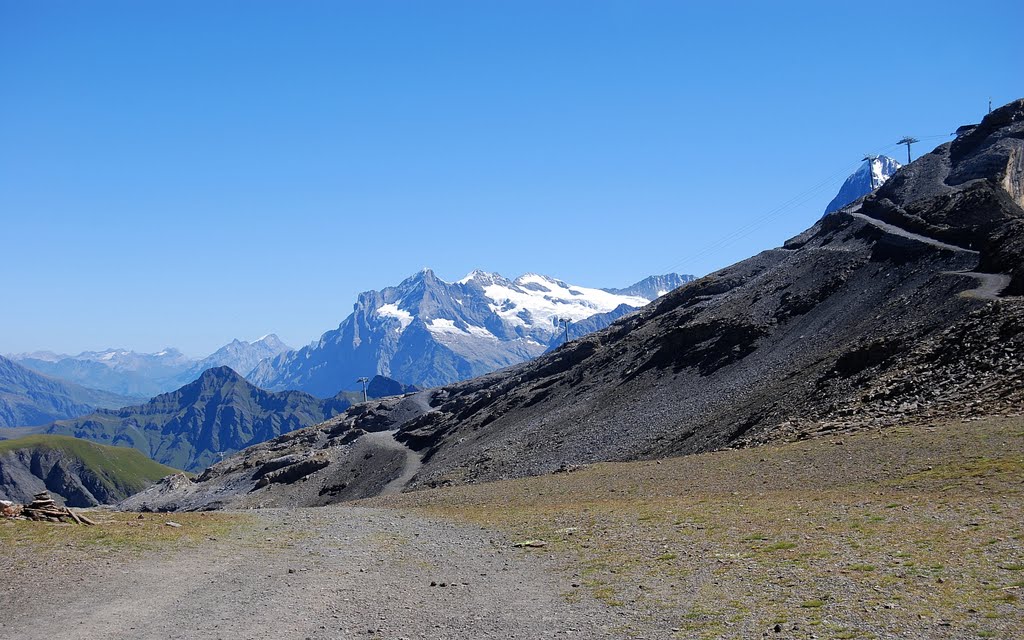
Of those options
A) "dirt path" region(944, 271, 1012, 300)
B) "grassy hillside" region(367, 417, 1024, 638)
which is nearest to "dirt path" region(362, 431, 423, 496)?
"grassy hillside" region(367, 417, 1024, 638)

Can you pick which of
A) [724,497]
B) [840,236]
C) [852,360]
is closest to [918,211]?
[840,236]

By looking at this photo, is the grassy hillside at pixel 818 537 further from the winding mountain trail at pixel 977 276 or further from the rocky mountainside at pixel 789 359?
the winding mountain trail at pixel 977 276

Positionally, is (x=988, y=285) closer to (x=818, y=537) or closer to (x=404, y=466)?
(x=818, y=537)

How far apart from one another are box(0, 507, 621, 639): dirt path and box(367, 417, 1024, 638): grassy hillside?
1.47 metres

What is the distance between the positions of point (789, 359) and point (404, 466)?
52.0 meters

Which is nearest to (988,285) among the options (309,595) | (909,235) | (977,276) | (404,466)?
(977,276)

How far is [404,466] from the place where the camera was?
9956 centimetres

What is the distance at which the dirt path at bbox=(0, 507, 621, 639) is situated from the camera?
1659cm

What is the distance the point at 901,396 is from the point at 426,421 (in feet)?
296

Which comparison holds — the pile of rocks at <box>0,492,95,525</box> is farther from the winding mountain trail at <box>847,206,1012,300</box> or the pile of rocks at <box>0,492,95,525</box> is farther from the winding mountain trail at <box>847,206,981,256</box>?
the winding mountain trail at <box>847,206,981,256</box>

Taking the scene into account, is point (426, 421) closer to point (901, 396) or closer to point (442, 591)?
point (901, 396)

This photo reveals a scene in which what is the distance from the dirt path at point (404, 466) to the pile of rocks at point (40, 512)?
50.4 m

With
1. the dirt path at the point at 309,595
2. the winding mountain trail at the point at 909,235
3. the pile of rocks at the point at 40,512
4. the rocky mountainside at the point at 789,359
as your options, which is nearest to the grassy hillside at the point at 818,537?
the dirt path at the point at 309,595

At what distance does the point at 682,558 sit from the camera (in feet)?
70.6
